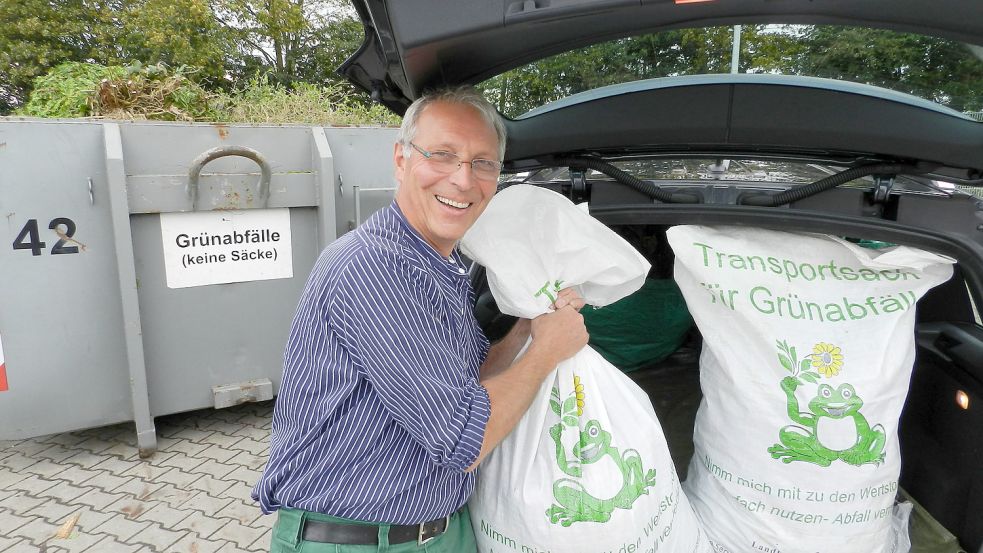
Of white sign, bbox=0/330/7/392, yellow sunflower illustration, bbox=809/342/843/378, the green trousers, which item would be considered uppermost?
yellow sunflower illustration, bbox=809/342/843/378

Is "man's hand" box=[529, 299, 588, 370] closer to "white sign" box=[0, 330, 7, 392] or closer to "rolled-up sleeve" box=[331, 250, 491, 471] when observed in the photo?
"rolled-up sleeve" box=[331, 250, 491, 471]

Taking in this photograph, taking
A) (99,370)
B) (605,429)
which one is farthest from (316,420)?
(99,370)

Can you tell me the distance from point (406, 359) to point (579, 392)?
0.47 meters

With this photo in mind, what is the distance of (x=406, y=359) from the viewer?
1.17 m

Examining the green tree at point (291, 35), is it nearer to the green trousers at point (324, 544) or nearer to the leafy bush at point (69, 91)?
the leafy bush at point (69, 91)

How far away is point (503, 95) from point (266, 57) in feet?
59.8

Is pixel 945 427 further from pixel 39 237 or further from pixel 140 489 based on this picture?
pixel 39 237

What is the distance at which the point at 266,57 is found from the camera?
17.5m

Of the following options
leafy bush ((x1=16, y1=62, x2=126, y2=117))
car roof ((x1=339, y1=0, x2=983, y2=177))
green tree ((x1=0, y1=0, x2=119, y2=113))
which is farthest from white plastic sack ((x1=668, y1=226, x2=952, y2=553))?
green tree ((x1=0, y1=0, x2=119, y2=113))

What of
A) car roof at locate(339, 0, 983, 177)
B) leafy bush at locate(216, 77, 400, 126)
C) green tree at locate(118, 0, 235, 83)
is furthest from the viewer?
green tree at locate(118, 0, 235, 83)

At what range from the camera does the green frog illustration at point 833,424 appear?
57.2 inches

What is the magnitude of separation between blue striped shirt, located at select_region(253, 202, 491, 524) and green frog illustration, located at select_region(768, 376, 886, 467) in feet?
2.65

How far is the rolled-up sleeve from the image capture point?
117 centimetres

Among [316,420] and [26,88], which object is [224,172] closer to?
[316,420]
